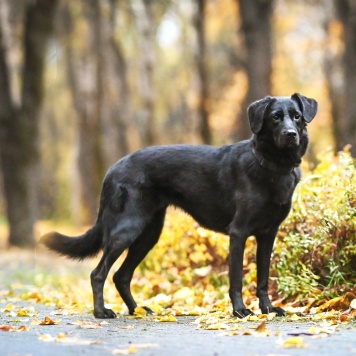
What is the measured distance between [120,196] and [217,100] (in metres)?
30.3

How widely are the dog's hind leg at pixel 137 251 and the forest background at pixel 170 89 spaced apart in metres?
1.32

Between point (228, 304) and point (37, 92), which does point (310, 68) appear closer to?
point (37, 92)

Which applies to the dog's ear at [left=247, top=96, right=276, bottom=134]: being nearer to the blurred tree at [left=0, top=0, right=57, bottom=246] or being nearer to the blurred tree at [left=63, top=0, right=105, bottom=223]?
the blurred tree at [left=0, top=0, right=57, bottom=246]

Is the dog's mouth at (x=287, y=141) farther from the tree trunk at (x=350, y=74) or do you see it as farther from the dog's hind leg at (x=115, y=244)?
the tree trunk at (x=350, y=74)

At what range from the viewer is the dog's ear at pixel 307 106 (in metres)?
6.74

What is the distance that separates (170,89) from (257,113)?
112 ft

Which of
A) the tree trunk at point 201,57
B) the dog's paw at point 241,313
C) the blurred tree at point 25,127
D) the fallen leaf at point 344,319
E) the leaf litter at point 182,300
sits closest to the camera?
the leaf litter at point 182,300

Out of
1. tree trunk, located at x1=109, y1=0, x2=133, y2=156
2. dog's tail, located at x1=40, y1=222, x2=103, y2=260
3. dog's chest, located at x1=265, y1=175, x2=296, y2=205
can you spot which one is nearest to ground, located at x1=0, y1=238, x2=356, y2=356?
dog's tail, located at x1=40, y1=222, x2=103, y2=260

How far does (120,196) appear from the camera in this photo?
7.32 m

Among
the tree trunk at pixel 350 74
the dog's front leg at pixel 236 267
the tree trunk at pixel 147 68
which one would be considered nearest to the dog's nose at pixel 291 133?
the dog's front leg at pixel 236 267

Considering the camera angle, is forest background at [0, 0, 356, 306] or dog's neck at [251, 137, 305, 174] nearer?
dog's neck at [251, 137, 305, 174]

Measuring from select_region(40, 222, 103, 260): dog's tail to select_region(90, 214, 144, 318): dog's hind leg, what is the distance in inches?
11.6

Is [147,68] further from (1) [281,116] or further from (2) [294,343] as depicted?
(2) [294,343]

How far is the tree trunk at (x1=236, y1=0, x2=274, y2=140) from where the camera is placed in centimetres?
1658
